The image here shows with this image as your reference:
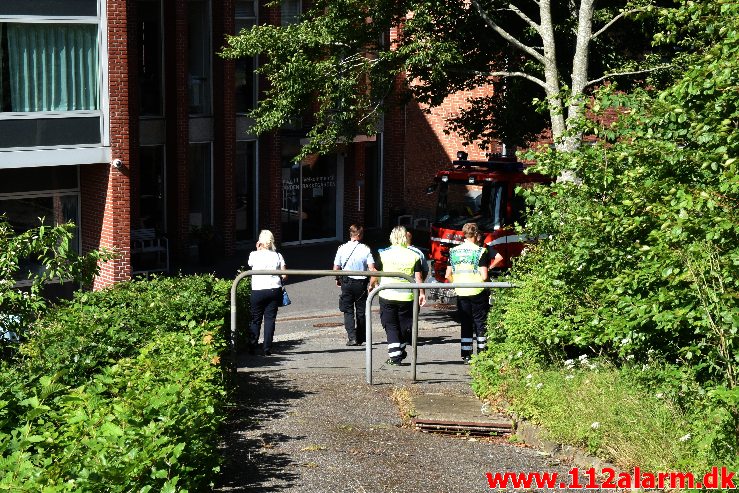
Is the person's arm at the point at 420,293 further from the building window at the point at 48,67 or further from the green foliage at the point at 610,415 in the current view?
the building window at the point at 48,67

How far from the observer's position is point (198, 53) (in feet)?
87.4

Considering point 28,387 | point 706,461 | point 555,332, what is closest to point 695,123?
point 555,332

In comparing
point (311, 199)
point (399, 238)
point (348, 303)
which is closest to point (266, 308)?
point (348, 303)

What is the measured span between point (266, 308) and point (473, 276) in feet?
8.81

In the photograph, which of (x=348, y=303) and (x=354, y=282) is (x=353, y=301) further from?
(x=354, y=282)

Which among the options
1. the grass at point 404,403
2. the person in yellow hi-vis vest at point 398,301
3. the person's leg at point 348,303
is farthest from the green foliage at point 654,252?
the person's leg at point 348,303

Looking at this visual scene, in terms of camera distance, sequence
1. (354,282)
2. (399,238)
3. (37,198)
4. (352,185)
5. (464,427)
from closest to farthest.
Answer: (464,427) < (399,238) < (354,282) < (37,198) < (352,185)

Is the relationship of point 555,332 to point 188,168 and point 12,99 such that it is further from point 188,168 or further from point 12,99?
point 188,168

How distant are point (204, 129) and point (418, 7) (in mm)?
8785

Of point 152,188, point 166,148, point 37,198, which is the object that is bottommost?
point 37,198

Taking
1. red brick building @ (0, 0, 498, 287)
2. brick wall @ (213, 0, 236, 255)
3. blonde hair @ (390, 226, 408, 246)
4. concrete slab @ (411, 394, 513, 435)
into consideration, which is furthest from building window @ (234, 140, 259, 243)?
concrete slab @ (411, 394, 513, 435)

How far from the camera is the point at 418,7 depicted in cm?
1939

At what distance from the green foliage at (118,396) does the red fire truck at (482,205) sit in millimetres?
9869

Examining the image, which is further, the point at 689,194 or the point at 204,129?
the point at 204,129
